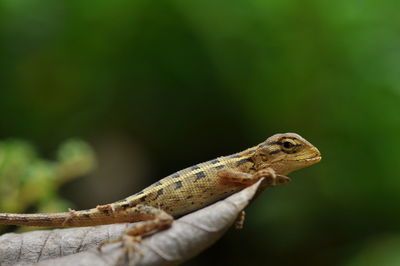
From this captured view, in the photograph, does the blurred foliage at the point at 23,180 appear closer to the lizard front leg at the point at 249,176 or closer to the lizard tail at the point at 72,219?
the lizard tail at the point at 72,219

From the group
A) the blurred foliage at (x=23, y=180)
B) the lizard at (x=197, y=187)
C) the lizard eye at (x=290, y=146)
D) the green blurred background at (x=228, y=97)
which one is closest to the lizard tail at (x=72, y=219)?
the lizard at (x=197, y=187)

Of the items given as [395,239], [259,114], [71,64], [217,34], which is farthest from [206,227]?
[71,64]

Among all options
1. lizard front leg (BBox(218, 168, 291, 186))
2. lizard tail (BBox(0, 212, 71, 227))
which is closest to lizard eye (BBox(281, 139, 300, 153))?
lizard front leg (BBox(218, 168, 291, 186))

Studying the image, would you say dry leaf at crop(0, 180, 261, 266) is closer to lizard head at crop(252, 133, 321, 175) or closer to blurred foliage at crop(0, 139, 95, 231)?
lizard head at crop(252, 133, 321, 175)

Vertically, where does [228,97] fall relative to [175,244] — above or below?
above

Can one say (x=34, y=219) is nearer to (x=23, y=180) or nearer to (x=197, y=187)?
(x=197, y=187)

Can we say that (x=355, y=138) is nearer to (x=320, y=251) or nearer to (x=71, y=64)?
(x=320, y=251)

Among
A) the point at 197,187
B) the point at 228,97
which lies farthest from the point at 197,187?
the point at 228,97
